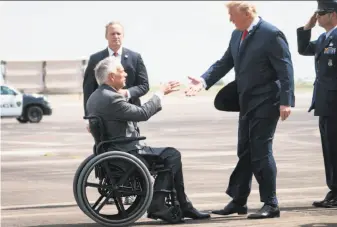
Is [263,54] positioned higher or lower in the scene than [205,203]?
higher

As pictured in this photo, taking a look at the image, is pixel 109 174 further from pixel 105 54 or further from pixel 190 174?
pixel 190 174

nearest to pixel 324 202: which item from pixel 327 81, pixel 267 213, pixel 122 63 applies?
pixel 267 213

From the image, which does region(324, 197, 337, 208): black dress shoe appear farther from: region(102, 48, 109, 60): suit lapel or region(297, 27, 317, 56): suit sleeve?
region(102, 48, 109, 60): suit lapel

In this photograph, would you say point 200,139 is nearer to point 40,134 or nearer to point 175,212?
point 40,134

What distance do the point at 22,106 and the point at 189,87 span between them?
2625cm

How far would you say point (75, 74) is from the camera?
62.0 meters

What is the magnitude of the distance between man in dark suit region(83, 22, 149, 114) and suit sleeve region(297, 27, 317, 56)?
1533 millimetres

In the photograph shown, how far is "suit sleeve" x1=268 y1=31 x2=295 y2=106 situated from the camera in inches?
362

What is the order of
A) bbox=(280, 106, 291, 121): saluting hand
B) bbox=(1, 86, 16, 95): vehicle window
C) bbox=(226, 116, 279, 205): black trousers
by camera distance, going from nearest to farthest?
bbox=(280, 106, 291, 121): saluting hand < bbox=(226, 116, 279, 205): black trousers < bbox=(1, 86, 16, 95): vehicle window

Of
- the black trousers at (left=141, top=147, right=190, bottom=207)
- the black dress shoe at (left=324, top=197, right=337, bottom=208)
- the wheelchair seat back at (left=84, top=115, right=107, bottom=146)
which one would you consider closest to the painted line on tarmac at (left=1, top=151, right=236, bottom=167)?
the black dress shoe at (left=324, top=197, right=337, bottom=208)

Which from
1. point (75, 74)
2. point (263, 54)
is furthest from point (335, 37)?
point (75, 74)

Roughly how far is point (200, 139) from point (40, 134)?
5.77 m

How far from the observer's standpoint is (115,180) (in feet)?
29.4

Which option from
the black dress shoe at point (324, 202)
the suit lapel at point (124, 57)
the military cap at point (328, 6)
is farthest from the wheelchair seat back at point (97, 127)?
the military cap at point (328, 6)
